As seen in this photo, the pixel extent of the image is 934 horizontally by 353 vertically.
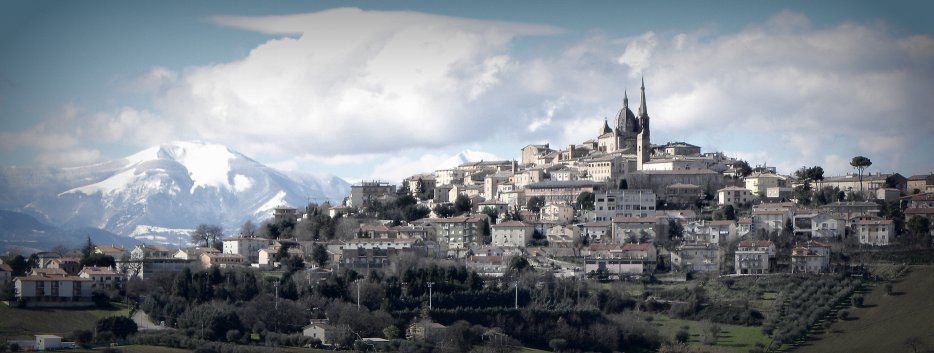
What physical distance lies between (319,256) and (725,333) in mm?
15244

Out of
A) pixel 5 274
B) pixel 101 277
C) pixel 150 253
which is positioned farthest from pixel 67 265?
pixel 150 253

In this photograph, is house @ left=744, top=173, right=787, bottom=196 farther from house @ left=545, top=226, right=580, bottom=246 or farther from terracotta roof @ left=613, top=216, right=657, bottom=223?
house @ left=545, top=226, right=580, bottom=246

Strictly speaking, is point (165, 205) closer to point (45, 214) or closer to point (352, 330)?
point (45, 214)

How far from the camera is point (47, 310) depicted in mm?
41312

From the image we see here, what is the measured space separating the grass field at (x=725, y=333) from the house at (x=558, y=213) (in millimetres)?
12526

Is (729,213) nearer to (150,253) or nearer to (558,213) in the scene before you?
(558,213)

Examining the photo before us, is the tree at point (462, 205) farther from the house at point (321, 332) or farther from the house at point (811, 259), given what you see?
the house at point (321, 332)

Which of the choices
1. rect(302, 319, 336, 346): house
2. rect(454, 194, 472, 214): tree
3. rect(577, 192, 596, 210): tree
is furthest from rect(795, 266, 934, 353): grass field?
rect(454, 194, 472, 214): tree

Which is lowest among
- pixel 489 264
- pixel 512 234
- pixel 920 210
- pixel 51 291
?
pixel 51 291

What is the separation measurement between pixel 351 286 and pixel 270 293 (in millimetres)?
2633

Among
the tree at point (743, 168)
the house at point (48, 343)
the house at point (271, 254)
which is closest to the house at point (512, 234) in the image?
the house at point (271, 254)

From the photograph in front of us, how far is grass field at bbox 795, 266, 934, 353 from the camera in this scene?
1586 inches

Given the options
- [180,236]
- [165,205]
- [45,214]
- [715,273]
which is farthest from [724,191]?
[165,205]

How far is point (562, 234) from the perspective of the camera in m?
55.1
